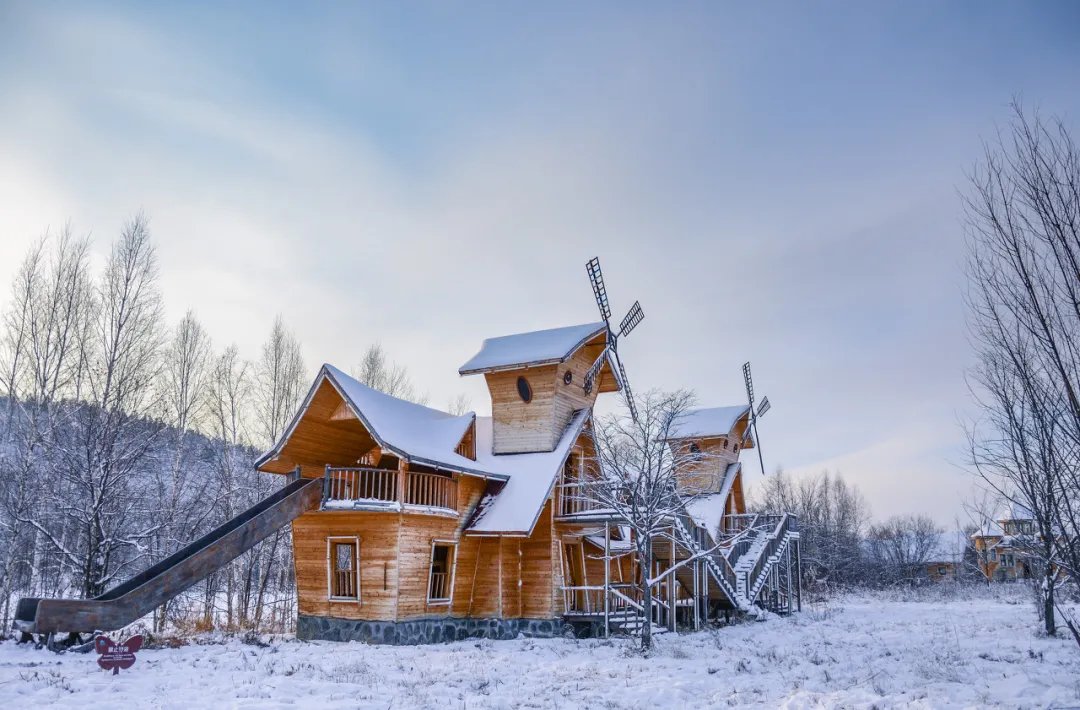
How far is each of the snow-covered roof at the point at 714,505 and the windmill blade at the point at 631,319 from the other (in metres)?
9.07

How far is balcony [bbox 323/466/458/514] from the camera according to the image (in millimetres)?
19797

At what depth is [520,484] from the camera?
2350 cm

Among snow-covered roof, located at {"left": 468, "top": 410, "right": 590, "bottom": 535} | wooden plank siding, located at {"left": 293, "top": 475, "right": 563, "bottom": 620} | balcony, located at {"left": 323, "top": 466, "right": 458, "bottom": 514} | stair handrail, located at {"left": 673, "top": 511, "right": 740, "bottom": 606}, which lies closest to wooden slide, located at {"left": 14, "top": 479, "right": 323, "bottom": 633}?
balcony, located at {"left": 323, "top": 466, "right": 458, "bottom": 514}

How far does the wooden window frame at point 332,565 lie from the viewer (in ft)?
67.1

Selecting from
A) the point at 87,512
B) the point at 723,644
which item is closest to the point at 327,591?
the point at 87,512

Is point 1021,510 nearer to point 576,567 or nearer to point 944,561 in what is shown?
point 576,567

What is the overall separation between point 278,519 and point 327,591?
3.46 meters

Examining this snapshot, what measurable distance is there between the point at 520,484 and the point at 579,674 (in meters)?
9.12

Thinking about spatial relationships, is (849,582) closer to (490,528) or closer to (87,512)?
(490,528)

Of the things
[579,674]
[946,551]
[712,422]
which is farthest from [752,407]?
[946,551]

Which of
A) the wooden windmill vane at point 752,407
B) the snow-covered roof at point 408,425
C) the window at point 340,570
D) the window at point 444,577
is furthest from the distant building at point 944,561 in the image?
the window at point 340,570

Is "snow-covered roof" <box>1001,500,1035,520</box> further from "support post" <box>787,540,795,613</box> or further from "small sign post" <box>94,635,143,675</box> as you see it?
"support post" <box>787,540,795,613</box>

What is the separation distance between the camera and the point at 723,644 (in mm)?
19906

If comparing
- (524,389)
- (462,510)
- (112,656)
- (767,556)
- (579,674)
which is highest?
(524,389)
